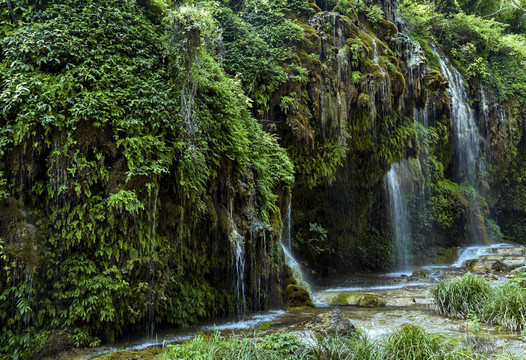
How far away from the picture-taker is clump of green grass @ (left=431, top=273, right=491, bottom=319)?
6785 mm

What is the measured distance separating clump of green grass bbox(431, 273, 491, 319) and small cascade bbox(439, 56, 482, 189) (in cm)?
1684

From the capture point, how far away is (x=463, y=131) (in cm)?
2145

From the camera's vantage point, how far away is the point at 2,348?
4953mm

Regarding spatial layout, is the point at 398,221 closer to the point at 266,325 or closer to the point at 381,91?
the point at 381,91

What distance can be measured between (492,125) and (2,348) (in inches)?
1017

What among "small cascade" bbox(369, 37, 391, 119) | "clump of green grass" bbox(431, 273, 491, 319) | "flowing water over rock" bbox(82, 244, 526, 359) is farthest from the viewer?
"small cascade" bbox(369, 37, 391, 119)

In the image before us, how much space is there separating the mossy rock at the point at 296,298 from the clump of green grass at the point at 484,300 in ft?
9.48

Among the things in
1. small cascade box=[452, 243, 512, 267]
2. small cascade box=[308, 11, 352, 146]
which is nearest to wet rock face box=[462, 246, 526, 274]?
small cascade box=[452, 243, 512, 267]

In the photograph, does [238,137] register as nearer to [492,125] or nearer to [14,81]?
[14,81]

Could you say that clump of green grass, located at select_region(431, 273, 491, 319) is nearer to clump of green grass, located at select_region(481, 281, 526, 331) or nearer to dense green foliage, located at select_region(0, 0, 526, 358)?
clump of green grass, located at select_region(481, 281, 526, 331)

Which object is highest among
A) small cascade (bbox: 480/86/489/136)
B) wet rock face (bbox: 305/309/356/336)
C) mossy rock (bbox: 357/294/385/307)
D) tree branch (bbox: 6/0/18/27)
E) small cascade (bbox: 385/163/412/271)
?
small cascade (bbox: 480/86/489/136)

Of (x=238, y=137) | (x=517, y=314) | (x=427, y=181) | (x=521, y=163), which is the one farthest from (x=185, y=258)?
(x=521, y=163)

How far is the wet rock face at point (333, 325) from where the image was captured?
502 cm

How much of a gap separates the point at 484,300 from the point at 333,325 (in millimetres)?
3507
